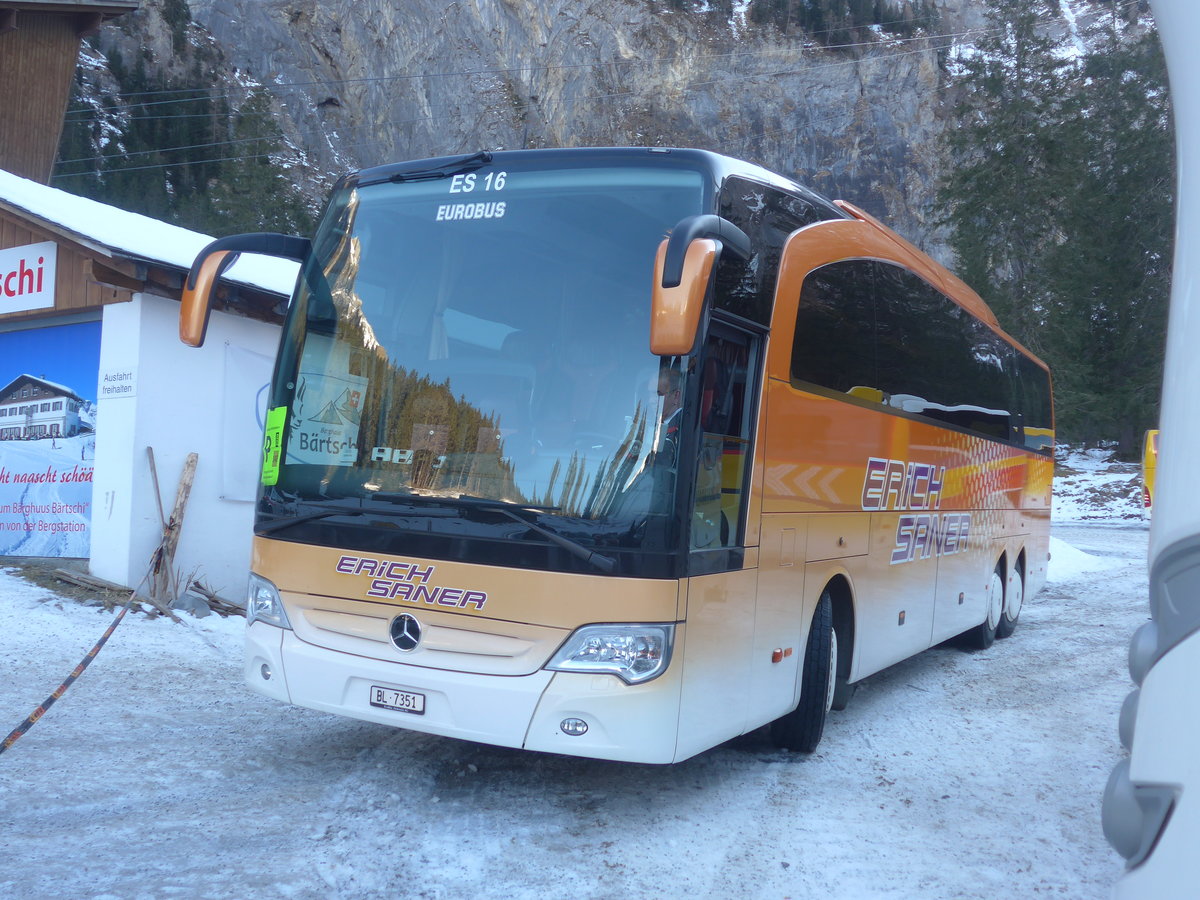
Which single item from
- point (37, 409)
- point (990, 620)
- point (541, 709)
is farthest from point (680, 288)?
point (37, 409)

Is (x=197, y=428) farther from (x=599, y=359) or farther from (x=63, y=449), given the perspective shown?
(x=599, y=359)

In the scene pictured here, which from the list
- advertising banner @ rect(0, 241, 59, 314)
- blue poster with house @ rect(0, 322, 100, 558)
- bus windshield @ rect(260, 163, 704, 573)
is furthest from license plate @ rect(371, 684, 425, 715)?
advertising banner @ rect(0, 241, 59, 314)

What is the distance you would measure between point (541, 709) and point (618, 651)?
42 centimetres

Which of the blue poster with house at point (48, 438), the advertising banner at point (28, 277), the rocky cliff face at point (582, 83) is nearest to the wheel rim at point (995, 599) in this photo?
the blue poster with house at point (48, 438)

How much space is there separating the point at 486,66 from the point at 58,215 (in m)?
68.3

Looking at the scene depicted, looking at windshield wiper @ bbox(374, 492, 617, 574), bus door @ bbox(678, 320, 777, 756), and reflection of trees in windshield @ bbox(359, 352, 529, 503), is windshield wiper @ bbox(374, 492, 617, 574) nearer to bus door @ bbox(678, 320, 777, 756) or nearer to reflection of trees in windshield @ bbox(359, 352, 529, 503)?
reflection of trees in windshield @ bbox(359, 352, 529, 503)

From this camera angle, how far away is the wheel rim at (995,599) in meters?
10.5

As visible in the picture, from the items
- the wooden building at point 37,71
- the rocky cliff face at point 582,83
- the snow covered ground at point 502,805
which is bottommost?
the snow covered ground at point 502,805

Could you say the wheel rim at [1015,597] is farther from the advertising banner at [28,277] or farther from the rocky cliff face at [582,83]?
the rocky cliff face at [582,83]

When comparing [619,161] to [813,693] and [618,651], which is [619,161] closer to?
[618,651]

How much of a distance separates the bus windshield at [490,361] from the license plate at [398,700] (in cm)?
76

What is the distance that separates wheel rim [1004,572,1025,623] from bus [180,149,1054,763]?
19.3ft

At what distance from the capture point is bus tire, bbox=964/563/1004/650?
10.4 metres

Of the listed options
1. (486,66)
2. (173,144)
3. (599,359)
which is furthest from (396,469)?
(486,66)
